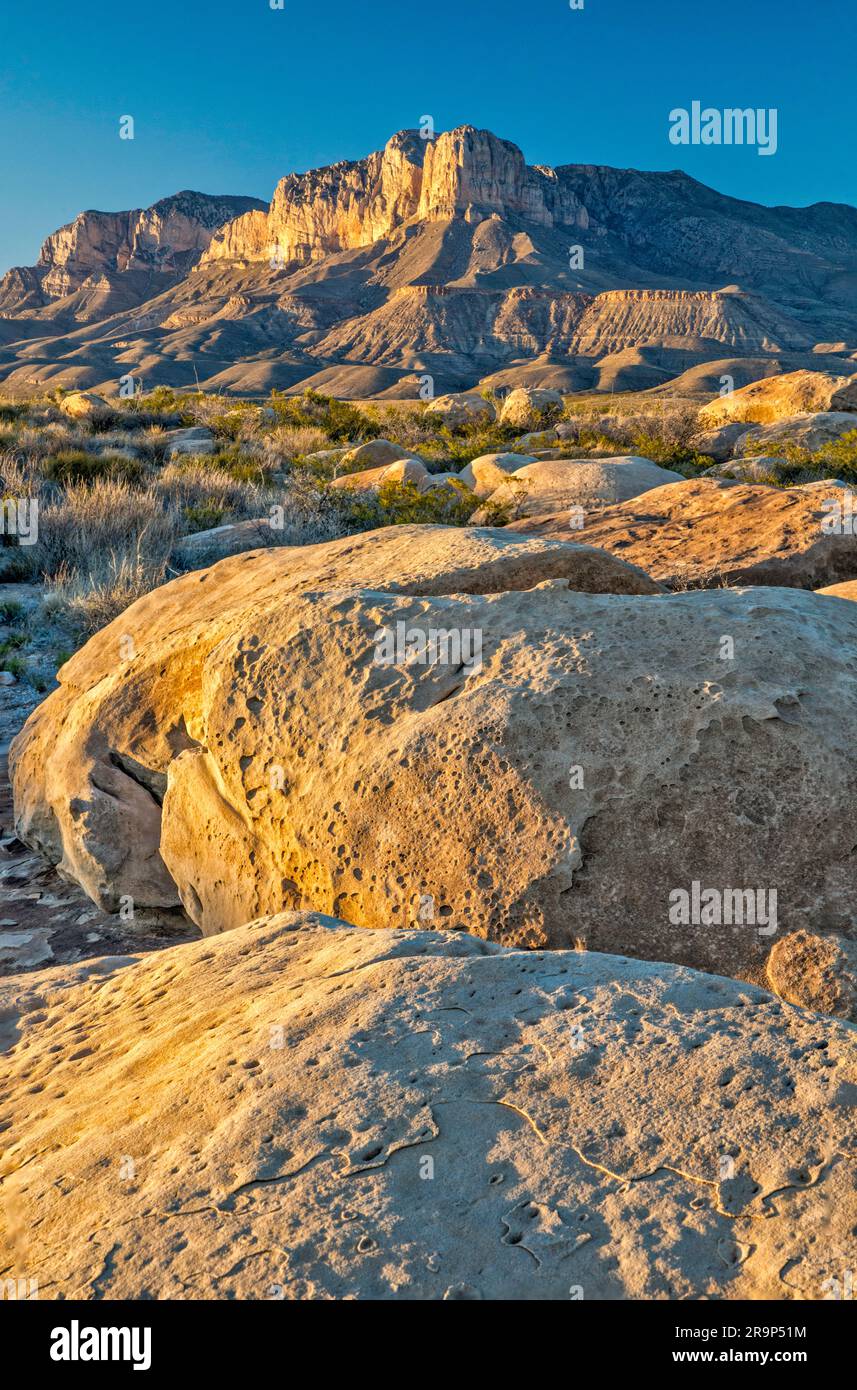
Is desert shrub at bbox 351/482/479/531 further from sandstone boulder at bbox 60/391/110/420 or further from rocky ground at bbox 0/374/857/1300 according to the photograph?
sandstone boulder at bbox 60/391/110/420

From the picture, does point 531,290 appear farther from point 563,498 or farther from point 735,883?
point 735,883

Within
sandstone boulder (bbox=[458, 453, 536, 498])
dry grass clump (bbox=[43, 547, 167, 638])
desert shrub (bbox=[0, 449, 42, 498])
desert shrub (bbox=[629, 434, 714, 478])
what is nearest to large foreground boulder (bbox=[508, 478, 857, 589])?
dry grass clump (bbox=[43, 547, 167, 638])

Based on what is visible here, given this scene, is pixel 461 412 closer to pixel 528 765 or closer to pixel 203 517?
pixel 203 517

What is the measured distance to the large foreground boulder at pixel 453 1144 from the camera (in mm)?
1425

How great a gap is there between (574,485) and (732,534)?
3.68 metres

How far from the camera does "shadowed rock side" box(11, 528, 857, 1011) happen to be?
285cm

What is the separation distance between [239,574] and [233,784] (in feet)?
5.79

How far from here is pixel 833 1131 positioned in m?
1.58

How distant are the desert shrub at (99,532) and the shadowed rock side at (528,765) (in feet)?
19.0

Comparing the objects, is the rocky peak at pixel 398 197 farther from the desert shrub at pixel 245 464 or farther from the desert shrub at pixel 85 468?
the desert shrub at pixel 85 468

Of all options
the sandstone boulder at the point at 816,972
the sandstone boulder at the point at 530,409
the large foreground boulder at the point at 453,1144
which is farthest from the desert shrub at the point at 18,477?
the sandstone boulder at the point at 530,409

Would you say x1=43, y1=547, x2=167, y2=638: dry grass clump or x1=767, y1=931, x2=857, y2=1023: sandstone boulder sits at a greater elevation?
x1=43, y1=547, x2=167, y2=638: dry grass clump

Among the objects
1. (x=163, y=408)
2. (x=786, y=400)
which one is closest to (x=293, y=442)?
(x=163, y=408)

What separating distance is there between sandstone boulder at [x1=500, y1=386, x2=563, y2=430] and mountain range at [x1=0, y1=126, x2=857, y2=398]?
5676 centimetres
